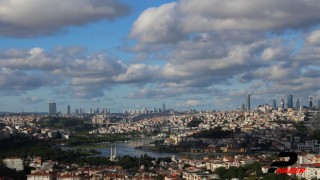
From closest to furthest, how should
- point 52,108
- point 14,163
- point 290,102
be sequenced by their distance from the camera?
point 14,163 < point 290,102 < point 52,108

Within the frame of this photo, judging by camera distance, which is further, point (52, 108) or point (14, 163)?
point (52, 108)

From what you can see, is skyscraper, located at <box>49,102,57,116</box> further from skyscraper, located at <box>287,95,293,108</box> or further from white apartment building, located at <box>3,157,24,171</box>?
white apartment building, located at <box>3,157,24,171</box>

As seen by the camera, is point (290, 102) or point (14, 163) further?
point (290, 102)

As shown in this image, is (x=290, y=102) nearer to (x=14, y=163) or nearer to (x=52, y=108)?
(x=52, y=108)

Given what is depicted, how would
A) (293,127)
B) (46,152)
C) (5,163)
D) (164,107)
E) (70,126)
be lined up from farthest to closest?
(164,107) → (70,126) → (293,127) → (46,152) → (5,163)

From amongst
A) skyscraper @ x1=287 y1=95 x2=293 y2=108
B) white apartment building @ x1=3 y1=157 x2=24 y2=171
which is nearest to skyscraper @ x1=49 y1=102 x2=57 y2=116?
skyscraper @ x1=287 y1=95 x2=293 y2=108

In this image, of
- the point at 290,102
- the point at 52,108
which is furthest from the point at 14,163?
the point at 52,108

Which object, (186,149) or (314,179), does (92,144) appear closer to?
(186,149)

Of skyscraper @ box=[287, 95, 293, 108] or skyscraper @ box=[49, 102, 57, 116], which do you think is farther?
skyscraper @ box=[49, 102, 57, 116]

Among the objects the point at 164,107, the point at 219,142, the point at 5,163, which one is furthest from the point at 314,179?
the point at 164,107

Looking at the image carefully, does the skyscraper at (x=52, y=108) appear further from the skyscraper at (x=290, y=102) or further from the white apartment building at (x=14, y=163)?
the white apartment building at (x=14, y=163)

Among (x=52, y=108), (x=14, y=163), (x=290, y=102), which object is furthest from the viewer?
(x=52, y=108)
